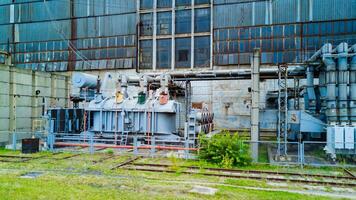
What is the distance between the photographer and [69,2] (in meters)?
32.7

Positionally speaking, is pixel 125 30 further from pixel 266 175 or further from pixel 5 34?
pixel 266 175

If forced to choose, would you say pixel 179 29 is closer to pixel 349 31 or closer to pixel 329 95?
pixel 349 31

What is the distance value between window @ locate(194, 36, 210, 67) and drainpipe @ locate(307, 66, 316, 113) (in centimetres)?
1181

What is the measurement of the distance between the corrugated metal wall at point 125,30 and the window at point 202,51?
86 centimetres

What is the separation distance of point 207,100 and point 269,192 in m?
19.6

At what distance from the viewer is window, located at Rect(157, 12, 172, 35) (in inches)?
1190

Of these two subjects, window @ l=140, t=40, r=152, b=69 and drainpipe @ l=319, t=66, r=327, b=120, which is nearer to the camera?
drainpipe @ l=319, t=66, r=327, b=120

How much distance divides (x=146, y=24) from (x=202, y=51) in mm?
6914

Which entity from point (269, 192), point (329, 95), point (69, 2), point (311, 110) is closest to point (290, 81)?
point (311, 110)

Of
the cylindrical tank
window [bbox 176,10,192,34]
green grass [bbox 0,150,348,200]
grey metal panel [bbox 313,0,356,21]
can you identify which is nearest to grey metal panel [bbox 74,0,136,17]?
window [bbox 176,10,192,34]

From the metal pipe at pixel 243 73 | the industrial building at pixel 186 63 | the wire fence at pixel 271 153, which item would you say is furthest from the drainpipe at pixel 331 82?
the metal pipe at pixel 243 73

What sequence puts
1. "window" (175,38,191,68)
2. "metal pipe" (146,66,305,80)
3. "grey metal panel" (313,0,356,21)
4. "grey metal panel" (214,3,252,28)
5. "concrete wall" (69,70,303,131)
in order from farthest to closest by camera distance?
"window" (175,38,191,68) → "grey metal panel" (214,3,252,28) → "concrete wall" (69,70,303,131) → "grey metal panel" (313,0,356,21) → "metal pipe" (146,66,305,80)

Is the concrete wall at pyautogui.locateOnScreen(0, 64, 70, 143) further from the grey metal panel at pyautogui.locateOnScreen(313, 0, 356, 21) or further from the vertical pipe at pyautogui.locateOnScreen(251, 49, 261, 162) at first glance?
the grey metal panel at pyautogui.locateOnScreen(313, 0, 356, 21)

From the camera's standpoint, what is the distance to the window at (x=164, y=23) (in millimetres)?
30219
